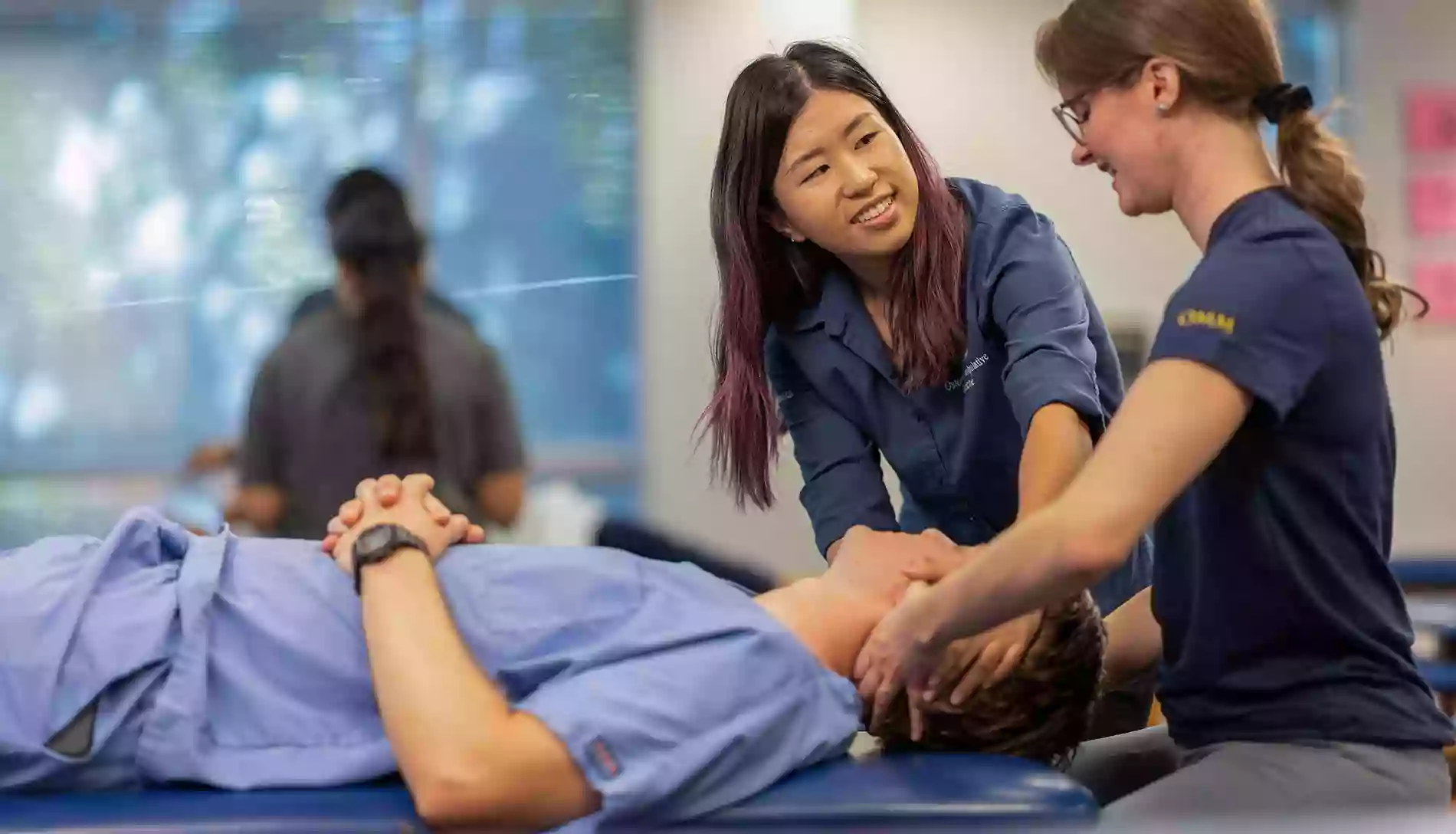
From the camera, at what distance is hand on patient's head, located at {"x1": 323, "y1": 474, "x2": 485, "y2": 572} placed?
1.24 metres

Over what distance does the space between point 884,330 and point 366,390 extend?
3.58ft

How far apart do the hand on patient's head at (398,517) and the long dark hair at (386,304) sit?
3.27 ft

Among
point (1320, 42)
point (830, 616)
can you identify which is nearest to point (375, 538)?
point (830, 616)

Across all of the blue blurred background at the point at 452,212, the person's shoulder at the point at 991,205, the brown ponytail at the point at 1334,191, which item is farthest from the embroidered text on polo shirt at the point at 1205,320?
the blue blurred background at the point at 452,212

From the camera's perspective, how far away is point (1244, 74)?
3.74 ft

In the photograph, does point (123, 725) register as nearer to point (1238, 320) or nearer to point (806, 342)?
point (806, 342)

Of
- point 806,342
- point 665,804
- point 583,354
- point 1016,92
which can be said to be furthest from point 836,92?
point 583,354

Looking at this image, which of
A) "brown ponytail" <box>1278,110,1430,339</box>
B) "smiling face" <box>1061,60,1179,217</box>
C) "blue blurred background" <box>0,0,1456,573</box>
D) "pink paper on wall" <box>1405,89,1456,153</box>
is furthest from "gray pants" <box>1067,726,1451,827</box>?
"pink paper on wall" <box>1405,89,1456,153</box>

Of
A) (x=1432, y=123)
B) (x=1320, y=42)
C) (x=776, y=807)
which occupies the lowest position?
(x=776, y=807)

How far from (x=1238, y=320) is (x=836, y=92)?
1.97 feet

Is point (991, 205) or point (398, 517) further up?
point (991, 205)

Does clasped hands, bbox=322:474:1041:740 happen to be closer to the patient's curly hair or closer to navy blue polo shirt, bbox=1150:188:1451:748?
the patient's curly hair

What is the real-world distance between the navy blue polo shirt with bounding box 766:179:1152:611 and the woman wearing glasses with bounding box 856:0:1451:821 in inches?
9.1

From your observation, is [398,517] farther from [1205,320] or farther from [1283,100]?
[1283,100]
